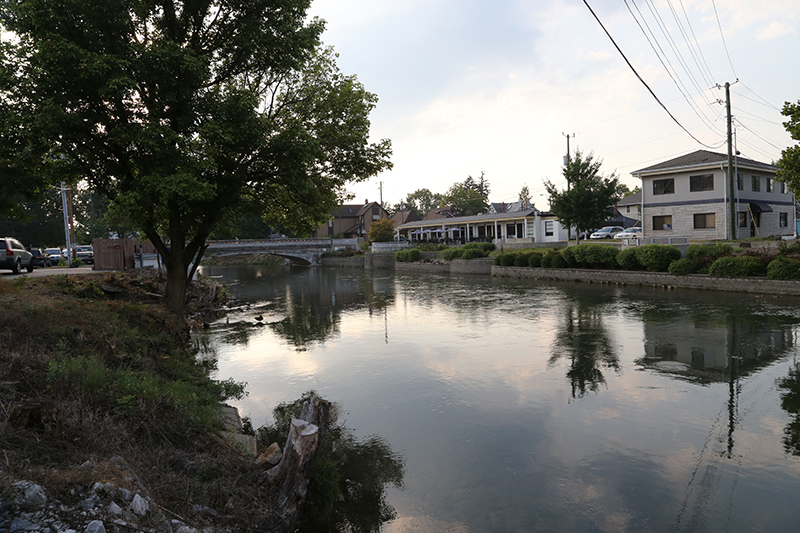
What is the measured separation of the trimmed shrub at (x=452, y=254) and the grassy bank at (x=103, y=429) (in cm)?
3892

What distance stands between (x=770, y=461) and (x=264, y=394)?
354 inches

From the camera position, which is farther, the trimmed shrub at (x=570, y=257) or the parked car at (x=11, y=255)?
the trimmed shrub at (x=570, y=257)

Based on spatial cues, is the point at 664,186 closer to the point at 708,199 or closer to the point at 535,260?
the point at 708,199

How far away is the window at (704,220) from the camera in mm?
35375

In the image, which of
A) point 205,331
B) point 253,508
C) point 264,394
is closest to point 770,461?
point 253,508

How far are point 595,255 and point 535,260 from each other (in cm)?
541

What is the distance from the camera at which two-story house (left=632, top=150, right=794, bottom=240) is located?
114 ft

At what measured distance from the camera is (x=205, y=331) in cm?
1811

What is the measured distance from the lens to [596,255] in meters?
31.0

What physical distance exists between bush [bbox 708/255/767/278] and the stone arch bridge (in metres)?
46.6

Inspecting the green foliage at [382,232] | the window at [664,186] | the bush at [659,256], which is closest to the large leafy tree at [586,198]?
the window at [664,186]

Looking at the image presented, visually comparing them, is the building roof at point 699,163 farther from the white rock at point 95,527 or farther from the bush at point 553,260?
the white rock at point 95,527

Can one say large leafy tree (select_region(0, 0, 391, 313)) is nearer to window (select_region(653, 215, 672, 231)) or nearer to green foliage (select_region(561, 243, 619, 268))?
green foliage (select_region(561, 243, 619, 268))

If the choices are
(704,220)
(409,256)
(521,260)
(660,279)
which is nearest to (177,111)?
(660,279)
